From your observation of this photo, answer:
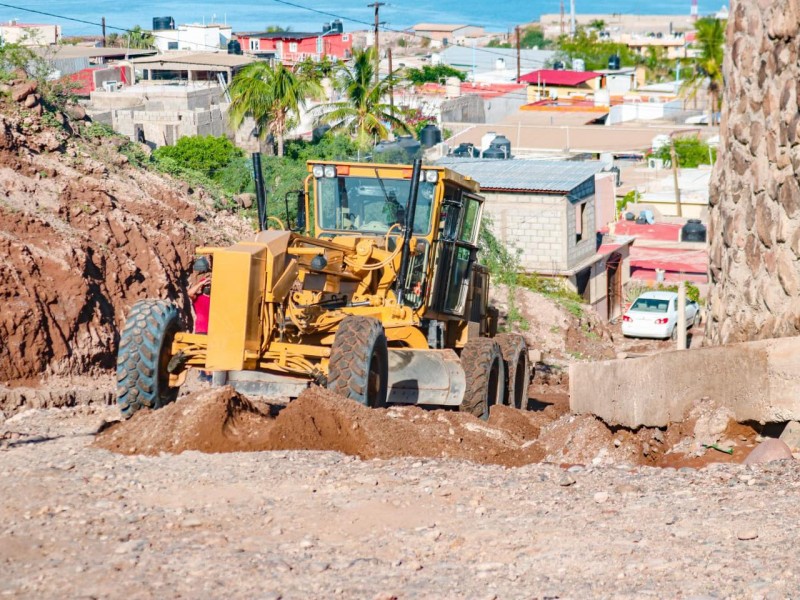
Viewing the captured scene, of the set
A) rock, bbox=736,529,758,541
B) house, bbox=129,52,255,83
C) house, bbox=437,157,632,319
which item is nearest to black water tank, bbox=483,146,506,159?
house, bbox=437,157,632,319

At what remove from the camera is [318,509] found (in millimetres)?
8211

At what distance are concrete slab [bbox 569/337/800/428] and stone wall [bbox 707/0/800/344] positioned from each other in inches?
16.7

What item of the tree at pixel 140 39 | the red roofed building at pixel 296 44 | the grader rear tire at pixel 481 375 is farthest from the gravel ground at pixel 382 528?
the red roofed building at pixel 296 44

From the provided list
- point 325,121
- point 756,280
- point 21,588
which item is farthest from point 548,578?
point 325,121

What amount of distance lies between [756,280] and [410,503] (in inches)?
141

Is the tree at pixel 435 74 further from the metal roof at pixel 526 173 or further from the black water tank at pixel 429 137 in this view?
the metal roof at pixel 526 173

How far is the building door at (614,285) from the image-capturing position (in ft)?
130

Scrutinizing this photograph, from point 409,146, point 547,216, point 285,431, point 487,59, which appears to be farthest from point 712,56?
point 285,431

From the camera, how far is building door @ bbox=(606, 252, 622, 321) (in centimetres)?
3972

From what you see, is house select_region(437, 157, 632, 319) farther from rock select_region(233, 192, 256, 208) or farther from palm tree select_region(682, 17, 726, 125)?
palm tree select_region(682, 17, 726, 125)

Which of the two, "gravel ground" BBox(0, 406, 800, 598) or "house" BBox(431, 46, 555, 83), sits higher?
"house" BBox(431, 46, 555, 83)

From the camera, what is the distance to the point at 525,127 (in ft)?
231

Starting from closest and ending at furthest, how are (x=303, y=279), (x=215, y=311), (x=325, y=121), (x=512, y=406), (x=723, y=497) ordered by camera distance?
(x=723, y=497) → (x=215, y=311) → (x=303, y=279) → (x=512, y=406) → (x=325, y=121)

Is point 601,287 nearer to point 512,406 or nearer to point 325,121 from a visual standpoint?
point 325,121
